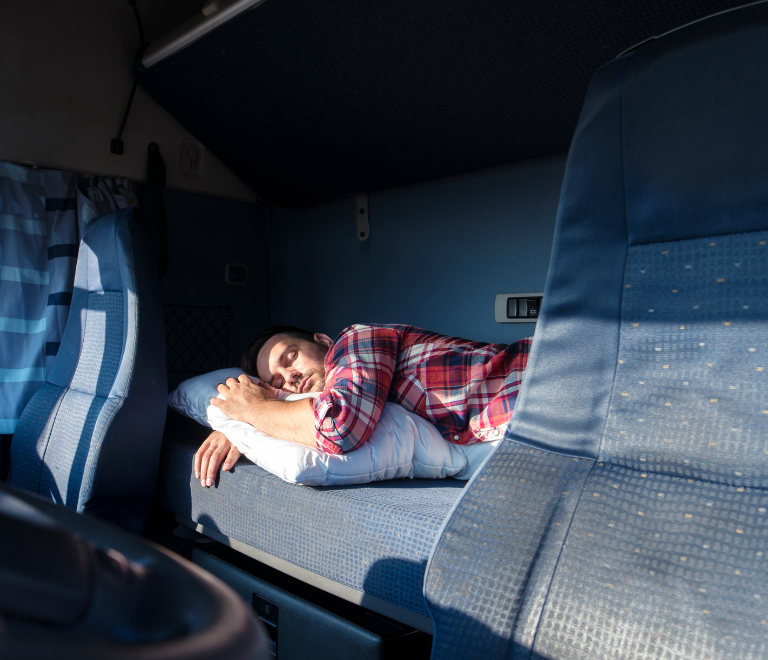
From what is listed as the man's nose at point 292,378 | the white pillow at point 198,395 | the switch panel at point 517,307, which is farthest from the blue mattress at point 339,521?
the switch panel at point 517,307

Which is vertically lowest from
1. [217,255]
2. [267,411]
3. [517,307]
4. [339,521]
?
[339,521]

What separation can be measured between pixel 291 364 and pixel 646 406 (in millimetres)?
1184

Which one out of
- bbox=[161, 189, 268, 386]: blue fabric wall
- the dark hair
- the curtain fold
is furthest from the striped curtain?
the dark hair

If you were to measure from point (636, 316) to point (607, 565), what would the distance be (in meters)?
0.27

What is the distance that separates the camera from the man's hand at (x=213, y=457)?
4.32 ft

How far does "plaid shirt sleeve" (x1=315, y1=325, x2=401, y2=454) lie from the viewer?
3.84 feet

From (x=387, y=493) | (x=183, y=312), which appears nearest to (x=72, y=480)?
(x=387, y=493)

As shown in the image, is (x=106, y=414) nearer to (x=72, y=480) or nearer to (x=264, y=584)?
(x=72, y=480)

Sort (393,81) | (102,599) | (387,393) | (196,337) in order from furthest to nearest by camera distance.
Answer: (196,337) → (393,81) → (387,393) → (102,599)

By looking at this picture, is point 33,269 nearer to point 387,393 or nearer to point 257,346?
point 257,346

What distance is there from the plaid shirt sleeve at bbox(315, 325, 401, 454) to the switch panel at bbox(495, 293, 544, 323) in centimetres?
49

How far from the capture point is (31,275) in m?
1.91

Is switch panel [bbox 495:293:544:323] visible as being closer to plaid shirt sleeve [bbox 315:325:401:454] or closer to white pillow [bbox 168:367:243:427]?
plaid shirt sleeve [bbox 315:325:401:454]

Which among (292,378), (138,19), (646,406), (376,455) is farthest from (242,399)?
(138,19)
